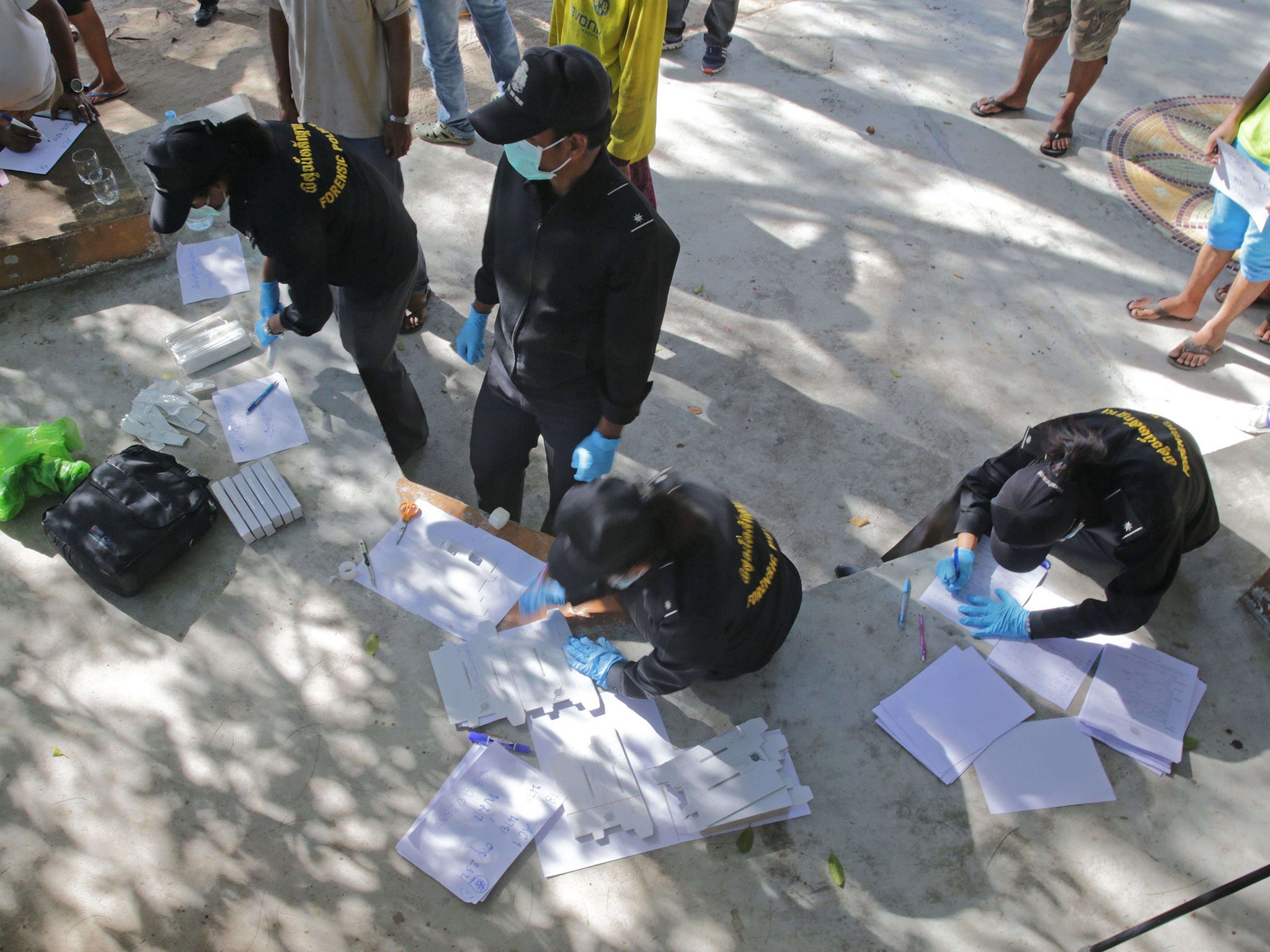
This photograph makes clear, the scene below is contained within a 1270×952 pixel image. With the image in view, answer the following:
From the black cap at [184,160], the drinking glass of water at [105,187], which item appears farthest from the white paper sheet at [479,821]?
the drinking glass of water at [105,187]

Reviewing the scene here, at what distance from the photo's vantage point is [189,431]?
3074mm

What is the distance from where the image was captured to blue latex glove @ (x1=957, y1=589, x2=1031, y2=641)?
2678 mm

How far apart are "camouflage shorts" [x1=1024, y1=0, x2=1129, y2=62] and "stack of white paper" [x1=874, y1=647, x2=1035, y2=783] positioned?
13.2 feet

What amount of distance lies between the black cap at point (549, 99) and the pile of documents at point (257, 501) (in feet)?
4.73

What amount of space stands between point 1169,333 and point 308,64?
4399 mm

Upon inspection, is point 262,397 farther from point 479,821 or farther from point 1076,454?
point 1076,454

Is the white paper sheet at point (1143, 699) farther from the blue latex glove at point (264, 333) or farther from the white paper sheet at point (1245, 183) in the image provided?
the blue latex glove at point (264, 333)

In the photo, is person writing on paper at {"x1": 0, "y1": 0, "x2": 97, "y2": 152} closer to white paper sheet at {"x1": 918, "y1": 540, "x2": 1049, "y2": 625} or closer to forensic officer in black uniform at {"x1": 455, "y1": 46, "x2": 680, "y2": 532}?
forensic officer in black uniform at {"x1": 455, "y1": 46, "x2": 680, "y2": 532}

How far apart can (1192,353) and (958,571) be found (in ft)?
7.89

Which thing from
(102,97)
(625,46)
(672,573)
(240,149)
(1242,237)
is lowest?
(102,97)

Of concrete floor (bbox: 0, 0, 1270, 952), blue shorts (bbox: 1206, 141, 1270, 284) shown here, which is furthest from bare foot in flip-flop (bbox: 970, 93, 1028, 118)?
blue shorts (bbox: 1206, 141, 1270, 284)

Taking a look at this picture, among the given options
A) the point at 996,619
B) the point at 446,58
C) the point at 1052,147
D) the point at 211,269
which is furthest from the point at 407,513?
the point at 1052,147

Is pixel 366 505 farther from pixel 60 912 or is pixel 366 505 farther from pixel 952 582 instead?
pixel 952 582

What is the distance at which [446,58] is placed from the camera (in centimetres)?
472
